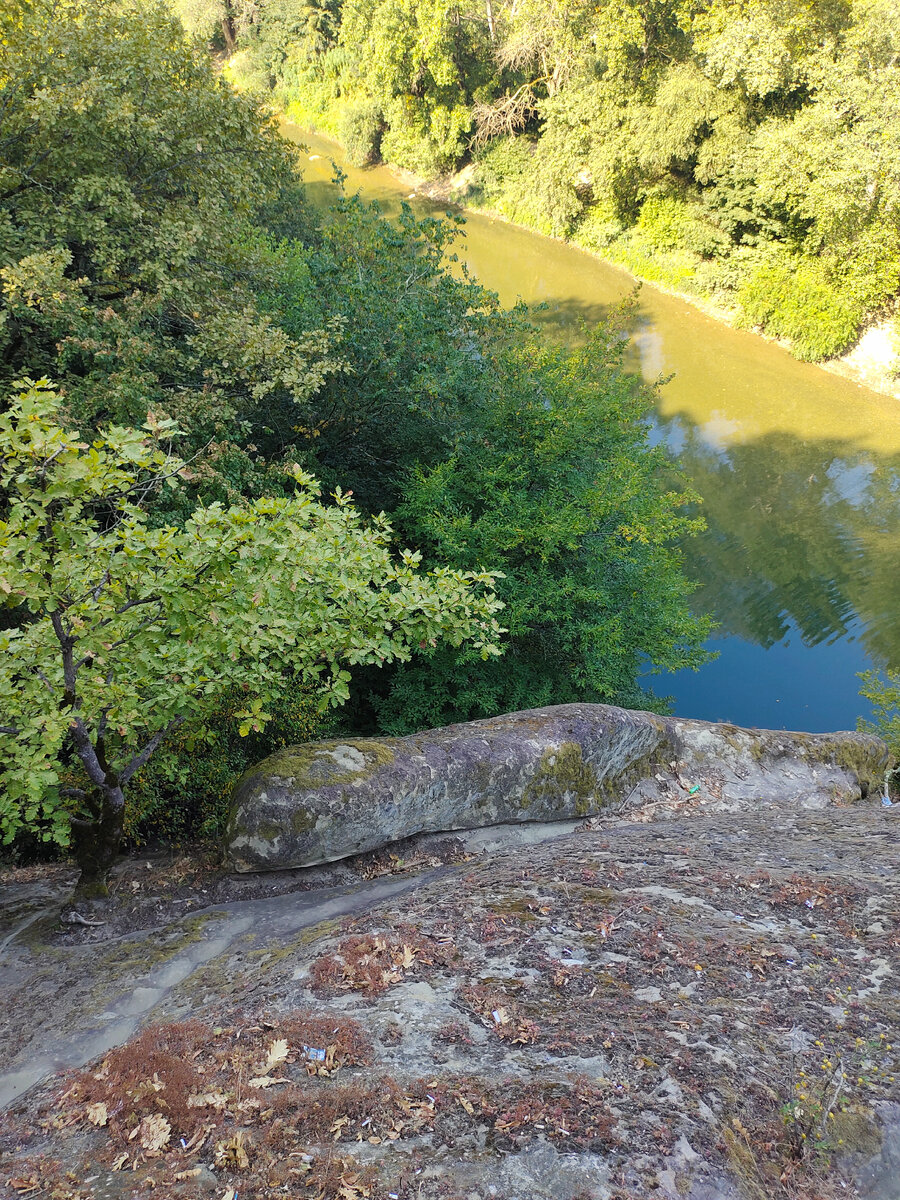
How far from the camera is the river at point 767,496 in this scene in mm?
15094

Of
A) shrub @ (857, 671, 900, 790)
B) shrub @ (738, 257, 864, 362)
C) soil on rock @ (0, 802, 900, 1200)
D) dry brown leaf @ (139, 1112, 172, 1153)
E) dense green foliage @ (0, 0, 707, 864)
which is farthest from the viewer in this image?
shrub @ (738, 257, 864, 362)

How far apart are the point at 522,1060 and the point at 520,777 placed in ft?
11.5

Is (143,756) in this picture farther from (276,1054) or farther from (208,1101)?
(208,1101)

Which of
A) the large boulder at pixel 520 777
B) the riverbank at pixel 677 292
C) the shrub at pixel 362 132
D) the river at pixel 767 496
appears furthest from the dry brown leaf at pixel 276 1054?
the shrub at pixel 362 132

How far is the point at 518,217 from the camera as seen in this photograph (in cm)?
3294

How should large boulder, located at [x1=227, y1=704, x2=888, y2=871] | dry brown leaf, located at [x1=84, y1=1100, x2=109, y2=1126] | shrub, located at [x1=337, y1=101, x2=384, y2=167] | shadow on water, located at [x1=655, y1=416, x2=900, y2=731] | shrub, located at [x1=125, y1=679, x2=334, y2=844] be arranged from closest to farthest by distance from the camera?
dry brown leaf, located at [x1=84, y1=1100, x2=109, y2=1126], large boulder, located at [x1=227, y1=704, x2=888, y2=871], shrub, located at [x1=125, y1=679, x2=334, y2=844], shadow on water, located at [x1=655, y1=416, x2=900, y2=731], shrub, located at [x1=337, y1=101, x2=384, y2=167]

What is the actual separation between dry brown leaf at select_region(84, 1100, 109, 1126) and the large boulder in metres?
2.51

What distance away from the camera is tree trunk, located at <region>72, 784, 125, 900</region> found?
18.3 ft

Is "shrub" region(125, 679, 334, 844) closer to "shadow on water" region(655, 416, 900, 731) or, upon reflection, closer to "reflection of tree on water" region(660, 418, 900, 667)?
"shadow on water" region(655, 416, 900, 731)

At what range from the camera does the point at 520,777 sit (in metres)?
7.16

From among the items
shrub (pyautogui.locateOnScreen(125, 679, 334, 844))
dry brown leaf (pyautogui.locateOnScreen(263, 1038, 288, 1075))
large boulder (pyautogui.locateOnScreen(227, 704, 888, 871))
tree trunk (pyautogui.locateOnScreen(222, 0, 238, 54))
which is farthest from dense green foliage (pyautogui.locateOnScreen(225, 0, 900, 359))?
dry brown leaf (pyautogui.locateOnScreen(263, 1038, 288, 1075))

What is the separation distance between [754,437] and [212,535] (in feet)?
66.3

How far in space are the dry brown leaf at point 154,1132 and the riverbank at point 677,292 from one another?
25280mm

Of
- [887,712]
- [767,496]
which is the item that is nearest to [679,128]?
[767,496]
